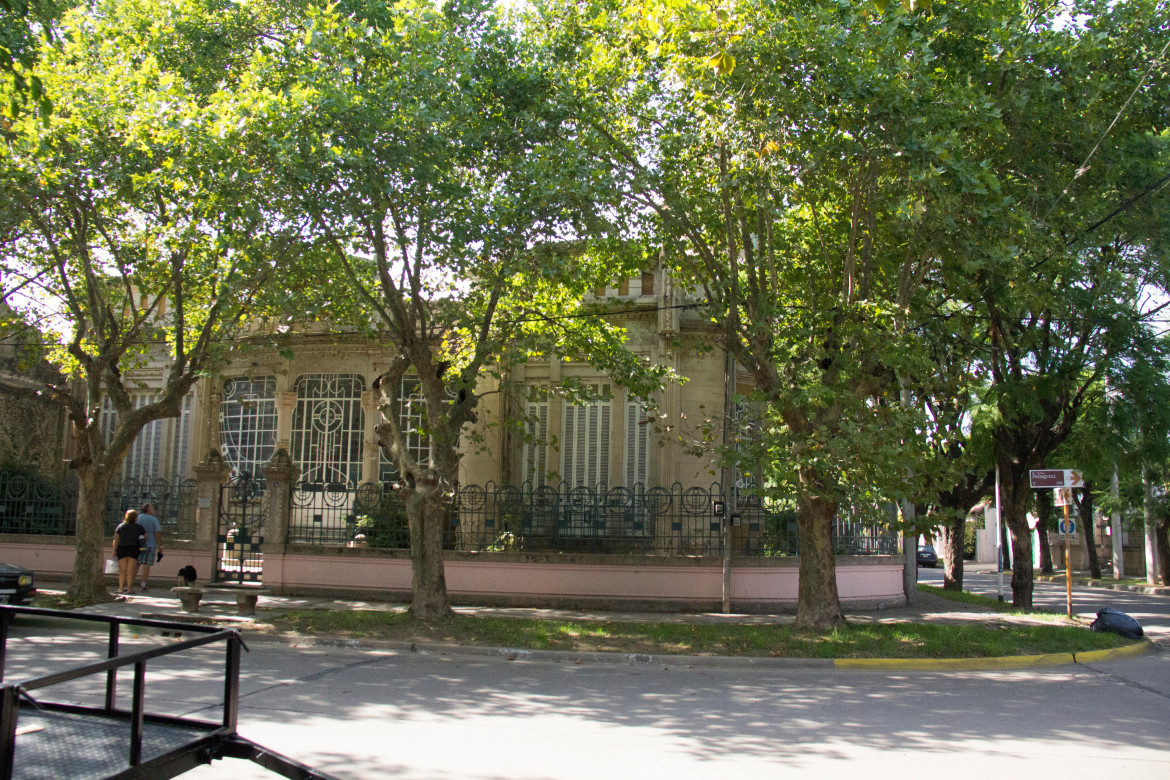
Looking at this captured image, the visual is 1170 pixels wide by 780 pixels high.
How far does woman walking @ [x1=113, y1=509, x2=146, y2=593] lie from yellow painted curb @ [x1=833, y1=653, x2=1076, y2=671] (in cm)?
1219

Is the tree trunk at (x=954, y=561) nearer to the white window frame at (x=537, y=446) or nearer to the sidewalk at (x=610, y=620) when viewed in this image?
the sidewalk at (x=610, y=620)

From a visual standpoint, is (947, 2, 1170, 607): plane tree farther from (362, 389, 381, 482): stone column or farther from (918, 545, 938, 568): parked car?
(918, 545, 938, 568): parked car

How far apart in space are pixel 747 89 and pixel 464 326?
16.8 feet

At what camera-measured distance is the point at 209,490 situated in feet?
55.1

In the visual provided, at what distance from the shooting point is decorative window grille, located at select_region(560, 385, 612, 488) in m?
19.8

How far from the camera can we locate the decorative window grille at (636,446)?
19516 mm

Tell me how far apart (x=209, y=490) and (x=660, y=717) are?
40.0ft

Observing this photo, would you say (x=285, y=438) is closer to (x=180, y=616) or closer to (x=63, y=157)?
(x=180, y=616)

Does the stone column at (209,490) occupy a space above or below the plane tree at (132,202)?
below

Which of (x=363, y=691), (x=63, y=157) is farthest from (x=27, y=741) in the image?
(x=63, y=157)

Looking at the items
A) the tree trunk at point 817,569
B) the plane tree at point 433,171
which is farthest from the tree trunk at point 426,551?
the tree trunk at point 817,569

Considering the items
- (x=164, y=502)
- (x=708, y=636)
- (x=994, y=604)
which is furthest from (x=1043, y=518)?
(x=164, y=502)

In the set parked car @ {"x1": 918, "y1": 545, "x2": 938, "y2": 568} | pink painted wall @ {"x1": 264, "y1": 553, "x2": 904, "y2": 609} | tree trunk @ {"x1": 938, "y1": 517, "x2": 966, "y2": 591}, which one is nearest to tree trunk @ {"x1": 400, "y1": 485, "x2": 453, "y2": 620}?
pink painted wall @ {"x1": 264, "y1": 553, "x2": 904, "y2": 609}

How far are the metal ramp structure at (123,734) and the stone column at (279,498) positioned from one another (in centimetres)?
1266
